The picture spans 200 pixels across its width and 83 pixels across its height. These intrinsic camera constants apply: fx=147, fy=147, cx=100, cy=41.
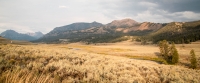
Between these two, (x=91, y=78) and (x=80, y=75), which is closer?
(x=91, y=78)

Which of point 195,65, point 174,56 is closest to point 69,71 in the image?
point 195,65

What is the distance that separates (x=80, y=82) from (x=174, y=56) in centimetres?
5245

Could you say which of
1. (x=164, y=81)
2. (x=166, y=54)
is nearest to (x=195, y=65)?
(x=166, y=54)

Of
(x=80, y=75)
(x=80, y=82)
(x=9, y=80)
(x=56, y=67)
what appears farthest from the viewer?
(x=56, y=67)

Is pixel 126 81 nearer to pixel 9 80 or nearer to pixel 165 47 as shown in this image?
pixel 9 80

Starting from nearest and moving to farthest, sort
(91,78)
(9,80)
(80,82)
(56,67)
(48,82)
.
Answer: (9,80), (48,82), (80,82), (91,78), (56,67)

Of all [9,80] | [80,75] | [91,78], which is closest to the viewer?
[9,80]

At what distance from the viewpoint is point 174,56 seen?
52531 millimetres

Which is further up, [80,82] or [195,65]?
[80,82]

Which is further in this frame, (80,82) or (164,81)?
(164,81)

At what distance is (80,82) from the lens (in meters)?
8.12

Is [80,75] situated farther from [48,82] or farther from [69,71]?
[48,82]

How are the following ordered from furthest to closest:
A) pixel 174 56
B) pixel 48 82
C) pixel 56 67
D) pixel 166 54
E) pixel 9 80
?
pixel 166 54 → pixel 174 56 → pixel 56 67 → pixel 48 82 → pixel 9 80

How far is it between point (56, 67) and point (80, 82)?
344 cm
